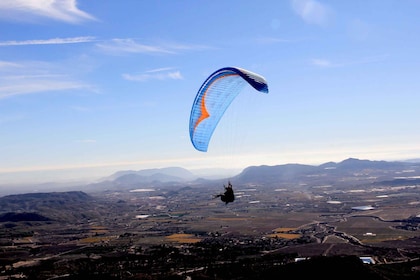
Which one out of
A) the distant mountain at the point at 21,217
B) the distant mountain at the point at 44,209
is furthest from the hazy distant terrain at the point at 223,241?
the distant mountain at the point at 44,209

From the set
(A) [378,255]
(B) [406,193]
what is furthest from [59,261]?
(B) [406,193]

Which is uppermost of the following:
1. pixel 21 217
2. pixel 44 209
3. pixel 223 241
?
pixel 44 209

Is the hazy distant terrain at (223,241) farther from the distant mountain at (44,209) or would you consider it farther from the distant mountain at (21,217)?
the distant mountain at (44,209)

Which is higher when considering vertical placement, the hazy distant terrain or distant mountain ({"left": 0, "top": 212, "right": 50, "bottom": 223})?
distant mountain ({"left": 0, "top": 212, "right": 50, "bottom": 223})

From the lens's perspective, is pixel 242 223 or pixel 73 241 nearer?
pixel 73 241

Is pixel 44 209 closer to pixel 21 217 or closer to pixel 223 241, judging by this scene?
pixel 21 217

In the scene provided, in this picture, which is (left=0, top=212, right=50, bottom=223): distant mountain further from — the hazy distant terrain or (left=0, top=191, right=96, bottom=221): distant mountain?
the hazy distant terrain

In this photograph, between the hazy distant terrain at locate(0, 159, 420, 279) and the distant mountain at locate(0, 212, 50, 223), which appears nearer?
the hazy distant terrain at locate(0, 159, 420, 279)

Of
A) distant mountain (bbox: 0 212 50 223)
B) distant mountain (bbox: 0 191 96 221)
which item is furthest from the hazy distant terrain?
distant mountain (bbox: 0 191 96 221)

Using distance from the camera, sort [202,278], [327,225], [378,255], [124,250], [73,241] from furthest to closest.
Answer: [327,225] < [73,241] < [124,250] < [378,255] < [202,278]

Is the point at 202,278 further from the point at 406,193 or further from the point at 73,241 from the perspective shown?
the point at 406,193

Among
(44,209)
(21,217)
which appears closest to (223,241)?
(21,217)
